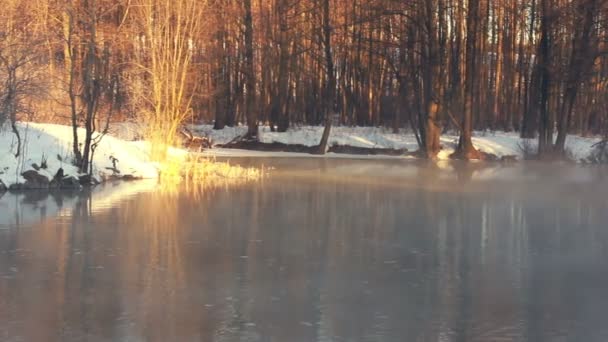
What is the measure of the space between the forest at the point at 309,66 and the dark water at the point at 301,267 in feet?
26.5

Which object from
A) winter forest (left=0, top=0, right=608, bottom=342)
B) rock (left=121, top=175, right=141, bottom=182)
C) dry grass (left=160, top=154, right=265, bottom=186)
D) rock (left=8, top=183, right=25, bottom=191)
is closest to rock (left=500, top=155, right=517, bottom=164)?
winter forest (left=0, top=0, right=608, bottom=342)

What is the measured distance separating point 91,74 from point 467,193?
11.0m

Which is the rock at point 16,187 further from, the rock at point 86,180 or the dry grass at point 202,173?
the dry grass at point 202,173

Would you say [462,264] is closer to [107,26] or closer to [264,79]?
[107,26]

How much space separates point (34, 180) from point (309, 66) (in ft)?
120

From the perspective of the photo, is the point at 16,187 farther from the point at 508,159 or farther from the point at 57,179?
the point at 508,159

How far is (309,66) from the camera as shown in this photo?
2247 inches

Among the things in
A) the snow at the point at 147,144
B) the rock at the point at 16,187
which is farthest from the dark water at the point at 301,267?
the snow at the point at 147,144

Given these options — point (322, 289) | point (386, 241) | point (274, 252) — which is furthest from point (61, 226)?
point (322, 289)

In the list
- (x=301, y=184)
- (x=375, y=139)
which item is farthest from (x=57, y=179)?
(x=375, y=139)

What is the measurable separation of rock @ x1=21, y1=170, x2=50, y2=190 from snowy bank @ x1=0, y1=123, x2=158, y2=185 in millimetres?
110

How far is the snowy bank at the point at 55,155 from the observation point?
22.3 metres

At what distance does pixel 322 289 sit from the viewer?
9969 millimetres

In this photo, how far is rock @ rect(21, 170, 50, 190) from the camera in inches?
867
